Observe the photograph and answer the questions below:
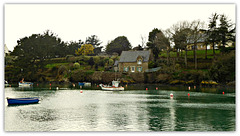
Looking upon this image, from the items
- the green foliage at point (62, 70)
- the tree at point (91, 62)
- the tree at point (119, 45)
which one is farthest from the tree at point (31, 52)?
the tree at point (119, 45)

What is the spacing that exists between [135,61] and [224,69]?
3357 cm

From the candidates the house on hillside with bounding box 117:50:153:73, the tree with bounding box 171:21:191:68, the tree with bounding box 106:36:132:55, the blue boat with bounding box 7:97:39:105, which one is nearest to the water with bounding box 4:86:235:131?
the blue boat with bounding box 7:97:39:105

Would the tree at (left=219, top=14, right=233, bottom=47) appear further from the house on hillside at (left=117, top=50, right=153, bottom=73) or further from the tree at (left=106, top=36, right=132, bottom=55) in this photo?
the tree at (left=106, top=36, right=132, bottom=55)

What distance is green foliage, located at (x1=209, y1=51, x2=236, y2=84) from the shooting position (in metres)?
60.0

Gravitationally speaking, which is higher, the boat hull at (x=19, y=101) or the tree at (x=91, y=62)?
the tree at (x=91, y=62)

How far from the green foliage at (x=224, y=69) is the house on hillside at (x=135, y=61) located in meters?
24.9

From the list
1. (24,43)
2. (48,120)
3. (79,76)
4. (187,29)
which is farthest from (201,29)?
(48,120)

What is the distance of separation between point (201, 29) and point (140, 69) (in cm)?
2330

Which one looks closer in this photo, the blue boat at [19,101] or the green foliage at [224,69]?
the blue boat at [19,101]

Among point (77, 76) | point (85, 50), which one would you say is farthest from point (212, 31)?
point (85, 50)

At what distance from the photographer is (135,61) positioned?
91000 mm

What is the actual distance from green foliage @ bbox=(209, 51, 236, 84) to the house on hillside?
2494 centimetres

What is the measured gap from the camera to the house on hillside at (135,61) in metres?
89.9

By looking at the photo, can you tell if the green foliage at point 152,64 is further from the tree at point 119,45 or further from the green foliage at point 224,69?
the tree at point 119,45
